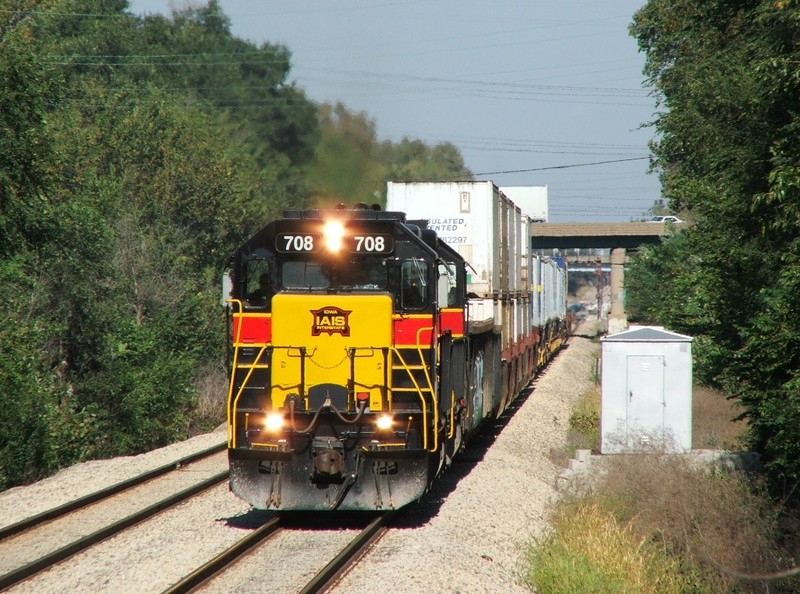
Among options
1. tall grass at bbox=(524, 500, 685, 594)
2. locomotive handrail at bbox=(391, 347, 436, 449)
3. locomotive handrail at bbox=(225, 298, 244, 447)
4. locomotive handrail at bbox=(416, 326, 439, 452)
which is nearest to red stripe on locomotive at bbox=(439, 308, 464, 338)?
locomotive handrail at bbox=(416, 326, 439, 452)

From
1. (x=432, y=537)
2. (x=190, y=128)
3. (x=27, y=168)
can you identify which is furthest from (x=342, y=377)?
(x=190, y=128)

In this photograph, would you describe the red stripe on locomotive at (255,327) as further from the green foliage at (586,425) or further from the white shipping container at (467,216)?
the green foliage at (586,425)

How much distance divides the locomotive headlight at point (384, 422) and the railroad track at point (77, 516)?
3.14 meters

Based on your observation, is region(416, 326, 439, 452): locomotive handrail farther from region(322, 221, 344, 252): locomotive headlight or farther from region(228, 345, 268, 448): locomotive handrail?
region(228, 345, 268, 448): locomotive handrail

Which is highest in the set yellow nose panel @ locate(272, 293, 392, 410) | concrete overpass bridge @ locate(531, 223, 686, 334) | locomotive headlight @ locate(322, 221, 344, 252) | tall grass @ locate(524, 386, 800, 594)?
concrete overpass bridge @ locate(531, 223, 686, 334)

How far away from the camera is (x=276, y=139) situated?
6612cm

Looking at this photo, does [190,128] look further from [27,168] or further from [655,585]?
[655,585]

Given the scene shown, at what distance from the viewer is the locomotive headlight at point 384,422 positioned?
34.5ft

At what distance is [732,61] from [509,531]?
44.4 feet

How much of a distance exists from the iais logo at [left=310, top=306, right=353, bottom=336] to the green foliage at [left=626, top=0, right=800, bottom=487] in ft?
18.3

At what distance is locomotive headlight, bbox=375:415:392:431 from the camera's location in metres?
10.5

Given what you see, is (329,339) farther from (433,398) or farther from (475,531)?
(475,531)

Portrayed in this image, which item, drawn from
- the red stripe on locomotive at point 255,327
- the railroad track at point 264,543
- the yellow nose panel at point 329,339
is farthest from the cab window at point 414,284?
the railroad track at point 264,543

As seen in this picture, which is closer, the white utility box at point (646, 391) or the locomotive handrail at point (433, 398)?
the locomotive handrail at point (433, 398)
